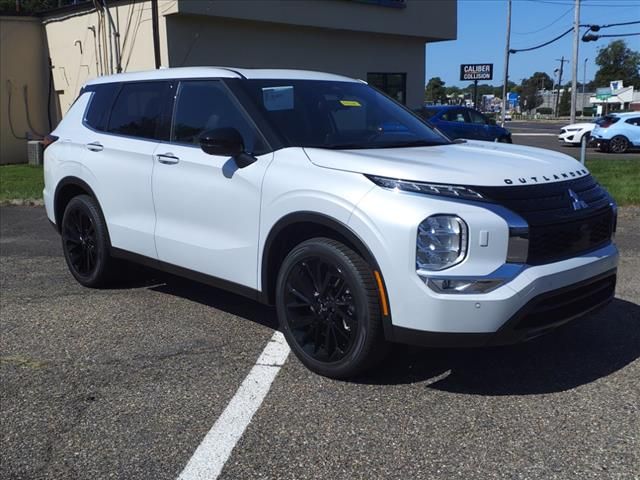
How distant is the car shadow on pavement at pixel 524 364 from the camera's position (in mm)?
4020

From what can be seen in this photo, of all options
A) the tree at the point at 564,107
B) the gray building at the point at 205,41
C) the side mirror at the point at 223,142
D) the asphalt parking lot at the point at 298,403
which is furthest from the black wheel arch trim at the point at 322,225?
the tree at the point at 564,107

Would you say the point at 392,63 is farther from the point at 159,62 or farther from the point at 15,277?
the point at 15,277

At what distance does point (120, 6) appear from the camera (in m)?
15.8

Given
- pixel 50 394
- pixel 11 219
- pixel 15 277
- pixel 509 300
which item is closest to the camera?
pixel 509 300

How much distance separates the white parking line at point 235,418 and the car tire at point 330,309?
0.89 ft

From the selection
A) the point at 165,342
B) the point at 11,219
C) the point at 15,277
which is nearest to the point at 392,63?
the point at 11,219

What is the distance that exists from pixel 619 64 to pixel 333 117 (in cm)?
12714

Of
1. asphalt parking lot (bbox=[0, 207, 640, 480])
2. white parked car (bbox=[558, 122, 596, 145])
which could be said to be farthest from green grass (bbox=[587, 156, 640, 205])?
white parked car (bbox=[558, 122, 596, 145])

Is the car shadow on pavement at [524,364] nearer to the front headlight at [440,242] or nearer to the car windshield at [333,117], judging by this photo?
the front headlight at [440,242]

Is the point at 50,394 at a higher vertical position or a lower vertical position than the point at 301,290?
lower

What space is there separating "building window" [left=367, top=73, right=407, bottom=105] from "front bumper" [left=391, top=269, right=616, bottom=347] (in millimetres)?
17338

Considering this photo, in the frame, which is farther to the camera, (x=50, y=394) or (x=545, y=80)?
(x=545, y=80)

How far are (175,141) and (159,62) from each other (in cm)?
1089

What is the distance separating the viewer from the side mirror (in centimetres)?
426
